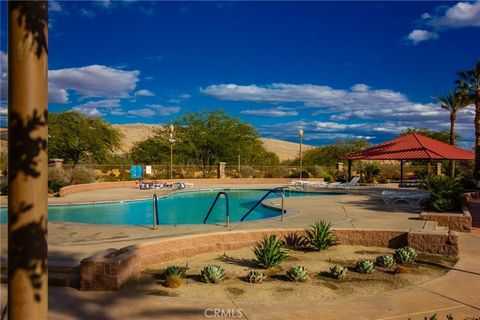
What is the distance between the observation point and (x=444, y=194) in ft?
43.1

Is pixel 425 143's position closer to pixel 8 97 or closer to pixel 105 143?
pixel 8 97

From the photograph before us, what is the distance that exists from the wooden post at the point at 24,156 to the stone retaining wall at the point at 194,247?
13.5ft

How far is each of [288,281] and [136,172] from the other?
24282 millimetres

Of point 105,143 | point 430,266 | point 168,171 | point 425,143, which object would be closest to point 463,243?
point 430,266

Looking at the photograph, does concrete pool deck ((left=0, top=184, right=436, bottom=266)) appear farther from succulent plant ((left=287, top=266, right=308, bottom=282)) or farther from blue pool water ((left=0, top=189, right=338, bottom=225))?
succulent plant ((left=287, top=266, right=308, bottom=282))

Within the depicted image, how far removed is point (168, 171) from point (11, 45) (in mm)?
31576

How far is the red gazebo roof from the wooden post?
22854 millimetres

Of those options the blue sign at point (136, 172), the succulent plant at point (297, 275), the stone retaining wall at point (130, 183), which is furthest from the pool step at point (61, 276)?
the blue sign at point (136, 172)

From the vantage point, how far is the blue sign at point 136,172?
29.5 m

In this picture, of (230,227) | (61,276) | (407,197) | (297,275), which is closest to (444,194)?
(407,197)

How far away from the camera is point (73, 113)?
40094mm

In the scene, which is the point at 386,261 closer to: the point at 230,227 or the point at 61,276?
the point at 230,227

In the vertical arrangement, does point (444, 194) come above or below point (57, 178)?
below

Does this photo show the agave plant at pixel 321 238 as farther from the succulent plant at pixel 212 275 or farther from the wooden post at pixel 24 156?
the wooden post at pixel 24 156
